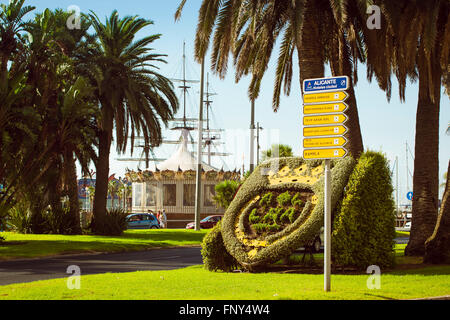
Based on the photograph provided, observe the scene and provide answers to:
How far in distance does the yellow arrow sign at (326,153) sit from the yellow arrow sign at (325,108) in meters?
0.71

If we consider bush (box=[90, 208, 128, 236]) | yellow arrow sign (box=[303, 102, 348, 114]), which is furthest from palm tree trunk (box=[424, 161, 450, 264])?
bush (box=[90, 208, 128, 236])

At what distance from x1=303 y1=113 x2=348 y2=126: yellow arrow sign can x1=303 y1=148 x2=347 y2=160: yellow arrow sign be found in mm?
497

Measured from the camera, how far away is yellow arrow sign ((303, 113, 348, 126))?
1022cm

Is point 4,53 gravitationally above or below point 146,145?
above

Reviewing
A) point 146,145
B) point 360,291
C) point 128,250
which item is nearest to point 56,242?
point 128,250

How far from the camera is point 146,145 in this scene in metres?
35.3

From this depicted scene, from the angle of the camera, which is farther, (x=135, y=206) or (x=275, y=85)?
(x=135, y=206)

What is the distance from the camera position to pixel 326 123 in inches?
407

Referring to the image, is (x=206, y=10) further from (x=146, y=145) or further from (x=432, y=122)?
(x=146, y=145)

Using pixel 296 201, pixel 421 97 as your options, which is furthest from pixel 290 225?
pixel 421 97

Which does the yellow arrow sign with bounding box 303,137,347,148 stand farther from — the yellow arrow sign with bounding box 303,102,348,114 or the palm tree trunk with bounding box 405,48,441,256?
the palm tree trunk with bounding box 405,48,441,256

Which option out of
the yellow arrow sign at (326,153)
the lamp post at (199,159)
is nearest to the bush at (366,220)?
the yellow arrow sign at (326,153)

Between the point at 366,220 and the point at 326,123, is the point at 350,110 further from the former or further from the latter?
the point at 326,123

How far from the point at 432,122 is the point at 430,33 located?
3347 millimetres
